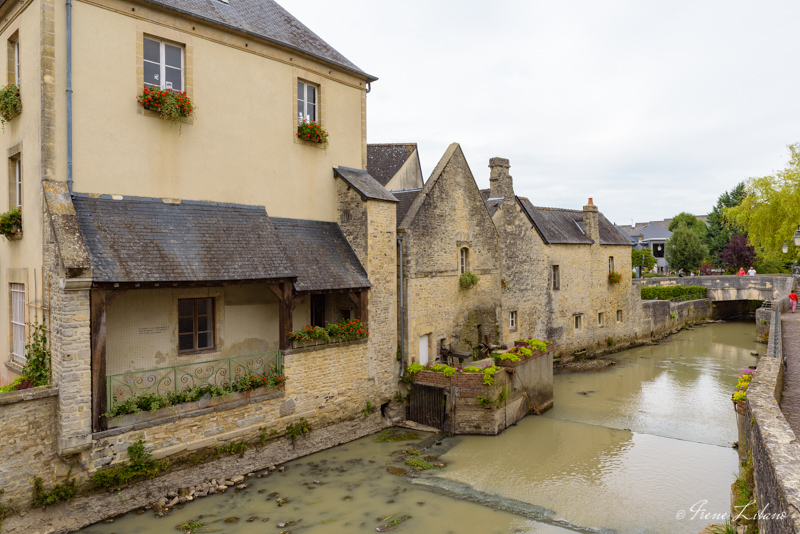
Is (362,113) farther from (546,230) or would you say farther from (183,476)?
(546,230)

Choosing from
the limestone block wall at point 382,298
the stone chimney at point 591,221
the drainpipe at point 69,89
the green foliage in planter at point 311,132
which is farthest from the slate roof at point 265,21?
the stone chimney at point 591,221

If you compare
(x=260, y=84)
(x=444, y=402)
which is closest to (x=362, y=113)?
(x=260, y=84)

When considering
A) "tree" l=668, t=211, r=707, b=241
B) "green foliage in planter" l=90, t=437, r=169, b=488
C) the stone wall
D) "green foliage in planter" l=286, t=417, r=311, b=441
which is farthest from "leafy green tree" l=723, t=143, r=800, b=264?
"tree" l=668, t=211, r=707, b=241

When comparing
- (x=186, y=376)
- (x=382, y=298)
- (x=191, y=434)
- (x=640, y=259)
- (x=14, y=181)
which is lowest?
(x=191, y=434)

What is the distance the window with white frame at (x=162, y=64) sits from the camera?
927 cm

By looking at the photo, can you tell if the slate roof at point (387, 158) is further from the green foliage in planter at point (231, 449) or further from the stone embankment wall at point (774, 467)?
the stone embankment wall at point (774, 467)

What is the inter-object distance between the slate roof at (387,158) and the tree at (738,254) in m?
36.0

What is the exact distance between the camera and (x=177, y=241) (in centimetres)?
896

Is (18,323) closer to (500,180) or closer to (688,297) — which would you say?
(500,180)

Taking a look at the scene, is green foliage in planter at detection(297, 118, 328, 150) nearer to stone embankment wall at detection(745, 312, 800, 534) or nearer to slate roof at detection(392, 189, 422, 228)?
slate roof at detection(392, 189, 422, 228)

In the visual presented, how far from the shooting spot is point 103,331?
7.71 metres

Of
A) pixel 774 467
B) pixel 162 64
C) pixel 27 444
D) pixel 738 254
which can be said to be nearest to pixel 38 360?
pixel 27 444

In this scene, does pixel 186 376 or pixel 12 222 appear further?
pixel 186 376

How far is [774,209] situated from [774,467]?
24432 millimetres
